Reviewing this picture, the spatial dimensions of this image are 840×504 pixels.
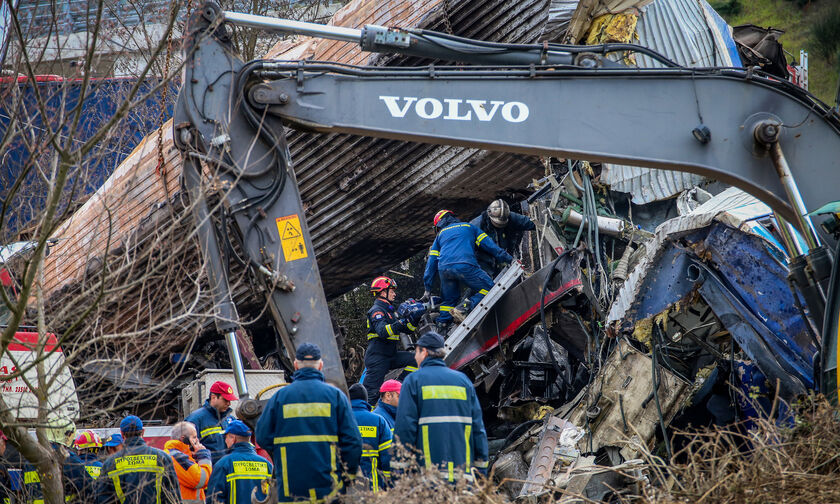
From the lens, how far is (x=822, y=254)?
527 cm

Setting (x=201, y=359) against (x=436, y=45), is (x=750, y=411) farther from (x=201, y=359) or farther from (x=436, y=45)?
(x=201, y=359)

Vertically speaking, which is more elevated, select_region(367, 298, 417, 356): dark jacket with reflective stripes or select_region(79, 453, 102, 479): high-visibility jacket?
select_region(367, 298, 417, 356): dark jacket with reflective stripes

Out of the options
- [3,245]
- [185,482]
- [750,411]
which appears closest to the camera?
[3,245]

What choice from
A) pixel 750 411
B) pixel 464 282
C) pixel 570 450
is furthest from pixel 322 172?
pixel 750 411

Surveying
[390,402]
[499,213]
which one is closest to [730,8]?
[499,213]

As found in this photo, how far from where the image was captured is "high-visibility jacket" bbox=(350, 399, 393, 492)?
5.72 meters

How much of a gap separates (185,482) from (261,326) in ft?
16.6

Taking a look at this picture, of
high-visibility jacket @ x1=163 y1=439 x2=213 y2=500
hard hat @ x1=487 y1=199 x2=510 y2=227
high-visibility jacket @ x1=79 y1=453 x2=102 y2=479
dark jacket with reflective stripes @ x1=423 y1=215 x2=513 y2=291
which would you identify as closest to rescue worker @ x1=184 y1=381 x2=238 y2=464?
high-visibility jacket @ x1=163 y1=439 x2=213 y2=500

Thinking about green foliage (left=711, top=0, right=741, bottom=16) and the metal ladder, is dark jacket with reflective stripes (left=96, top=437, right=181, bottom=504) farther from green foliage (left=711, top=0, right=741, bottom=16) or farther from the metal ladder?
green foliage (left=711, top=0, right=741, bottom=16)

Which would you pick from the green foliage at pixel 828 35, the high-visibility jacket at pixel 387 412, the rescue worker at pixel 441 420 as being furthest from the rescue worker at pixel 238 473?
the green foliage at pixel 828 35

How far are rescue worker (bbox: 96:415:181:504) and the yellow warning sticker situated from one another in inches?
59.3

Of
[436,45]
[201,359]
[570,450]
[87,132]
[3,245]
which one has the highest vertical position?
[87,132]

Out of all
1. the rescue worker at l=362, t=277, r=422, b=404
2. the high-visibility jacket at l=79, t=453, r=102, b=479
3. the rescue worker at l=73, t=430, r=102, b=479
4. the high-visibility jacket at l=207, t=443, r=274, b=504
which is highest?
the rescue worker at l=362, t=277, r=422, b=404

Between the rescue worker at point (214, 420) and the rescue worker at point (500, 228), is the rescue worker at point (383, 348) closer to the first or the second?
the rescue worker at point (500, 228)
